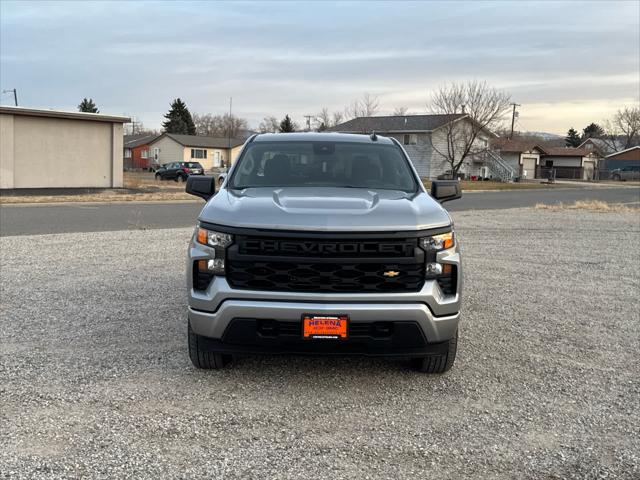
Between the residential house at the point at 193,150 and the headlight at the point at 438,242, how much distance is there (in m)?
65.0

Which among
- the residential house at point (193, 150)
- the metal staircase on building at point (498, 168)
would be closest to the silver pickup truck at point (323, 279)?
the metal staircase on building at point (498, 168)

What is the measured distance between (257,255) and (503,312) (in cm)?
367

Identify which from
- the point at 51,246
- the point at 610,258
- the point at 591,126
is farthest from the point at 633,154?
the point at 51,246

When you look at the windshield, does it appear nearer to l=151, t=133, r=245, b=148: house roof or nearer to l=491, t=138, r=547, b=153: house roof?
l=491, t=138, r=547, b=153: house roof

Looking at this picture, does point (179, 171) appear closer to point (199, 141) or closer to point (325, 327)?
point (199, 141)

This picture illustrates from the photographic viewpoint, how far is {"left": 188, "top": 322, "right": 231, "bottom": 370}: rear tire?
14.2 ft

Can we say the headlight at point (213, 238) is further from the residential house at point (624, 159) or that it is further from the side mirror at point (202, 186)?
the residential house at point (624, 159)

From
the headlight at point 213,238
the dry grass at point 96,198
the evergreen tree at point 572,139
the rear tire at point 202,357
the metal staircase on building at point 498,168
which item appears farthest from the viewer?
the evergreen tree at point 572,139

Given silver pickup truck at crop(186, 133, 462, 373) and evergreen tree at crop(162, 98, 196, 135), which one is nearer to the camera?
silver pickup truck at crop(186, 133, 462, 373)

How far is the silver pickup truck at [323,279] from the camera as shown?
3.92 metres

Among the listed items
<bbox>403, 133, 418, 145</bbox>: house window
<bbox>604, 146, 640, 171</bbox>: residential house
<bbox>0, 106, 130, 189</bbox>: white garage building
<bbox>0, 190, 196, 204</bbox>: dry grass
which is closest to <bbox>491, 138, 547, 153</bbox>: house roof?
<bbox>403, 133, 418, 145</bbox>: house window

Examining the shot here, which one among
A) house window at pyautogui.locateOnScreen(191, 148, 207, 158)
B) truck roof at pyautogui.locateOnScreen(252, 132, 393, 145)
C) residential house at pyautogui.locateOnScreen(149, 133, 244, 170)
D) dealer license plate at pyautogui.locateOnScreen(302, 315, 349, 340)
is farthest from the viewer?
house window at pyautogui.locateOnScreen(191, 148, 207, 158)

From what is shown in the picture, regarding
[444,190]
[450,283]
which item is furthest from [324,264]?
[444,190]

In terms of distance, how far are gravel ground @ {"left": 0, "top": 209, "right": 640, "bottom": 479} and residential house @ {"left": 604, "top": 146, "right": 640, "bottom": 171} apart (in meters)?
85.2
